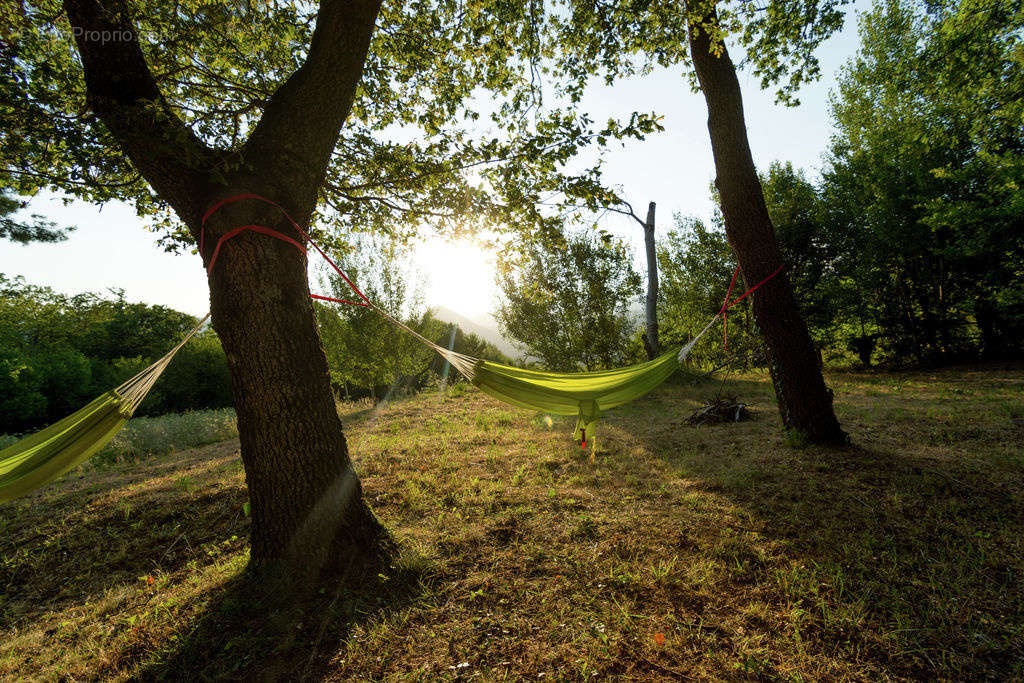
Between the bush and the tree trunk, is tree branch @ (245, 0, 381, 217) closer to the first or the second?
the bush

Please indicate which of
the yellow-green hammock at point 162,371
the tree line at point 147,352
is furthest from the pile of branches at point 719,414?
the tree line at point 147,352

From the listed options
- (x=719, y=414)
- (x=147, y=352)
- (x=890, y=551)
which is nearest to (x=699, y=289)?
(x=719, y=414)

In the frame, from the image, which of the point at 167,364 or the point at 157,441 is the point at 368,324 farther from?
the point at 167,364

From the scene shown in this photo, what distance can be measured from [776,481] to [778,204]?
445 inches

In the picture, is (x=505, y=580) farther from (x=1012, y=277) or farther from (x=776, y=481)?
(x=1012, y=277)

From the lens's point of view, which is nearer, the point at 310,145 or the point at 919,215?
the point at 310,145

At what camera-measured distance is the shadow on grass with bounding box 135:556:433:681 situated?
156cm

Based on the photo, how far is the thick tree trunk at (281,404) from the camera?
1998 millimetres

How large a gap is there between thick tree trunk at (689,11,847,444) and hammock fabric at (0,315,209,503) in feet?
13.6

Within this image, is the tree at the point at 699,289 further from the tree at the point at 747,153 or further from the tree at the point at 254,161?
the tree at the point at 254,161

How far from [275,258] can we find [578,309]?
7.87 metres

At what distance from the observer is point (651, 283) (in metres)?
9.15

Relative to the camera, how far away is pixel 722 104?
3.46 metres

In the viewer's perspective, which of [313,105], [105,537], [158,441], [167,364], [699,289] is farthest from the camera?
[699,289]
